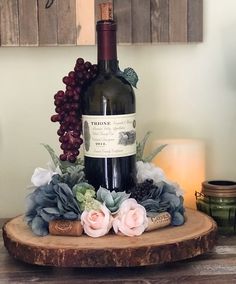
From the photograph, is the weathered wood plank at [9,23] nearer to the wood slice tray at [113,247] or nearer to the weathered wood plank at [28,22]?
the weathered wood plank at [28,22]

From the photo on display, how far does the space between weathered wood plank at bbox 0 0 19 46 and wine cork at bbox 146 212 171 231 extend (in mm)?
493

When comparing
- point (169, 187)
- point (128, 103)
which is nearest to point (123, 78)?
point (128, 103)

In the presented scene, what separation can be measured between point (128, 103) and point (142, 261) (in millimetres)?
260

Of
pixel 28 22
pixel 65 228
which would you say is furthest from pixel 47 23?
pixel 65 228

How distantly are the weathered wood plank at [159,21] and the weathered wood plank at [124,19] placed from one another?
0.05 meters

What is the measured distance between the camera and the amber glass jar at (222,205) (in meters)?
1.03

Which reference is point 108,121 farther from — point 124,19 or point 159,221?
point 124,19

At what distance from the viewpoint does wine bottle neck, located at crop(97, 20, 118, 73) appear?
887 mm

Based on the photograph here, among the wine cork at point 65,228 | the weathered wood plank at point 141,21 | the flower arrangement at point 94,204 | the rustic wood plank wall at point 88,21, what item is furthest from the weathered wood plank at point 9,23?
the wine cork at point 65,228

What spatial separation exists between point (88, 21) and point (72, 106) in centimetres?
31

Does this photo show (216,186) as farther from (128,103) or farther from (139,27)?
(139,27)

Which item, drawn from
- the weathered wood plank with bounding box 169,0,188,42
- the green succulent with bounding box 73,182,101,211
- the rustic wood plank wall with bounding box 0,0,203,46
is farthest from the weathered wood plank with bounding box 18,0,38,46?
the green succulent with bounding box 73,182,101,211

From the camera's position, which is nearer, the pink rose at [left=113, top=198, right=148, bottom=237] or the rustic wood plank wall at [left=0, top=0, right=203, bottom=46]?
the pink rose at [left=113, top=198, right=148, bottom=237]

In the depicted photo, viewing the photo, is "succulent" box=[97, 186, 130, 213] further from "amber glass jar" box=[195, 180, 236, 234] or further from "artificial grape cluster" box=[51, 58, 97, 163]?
"amber glass jar" box=[195, 180, 236, 234]
